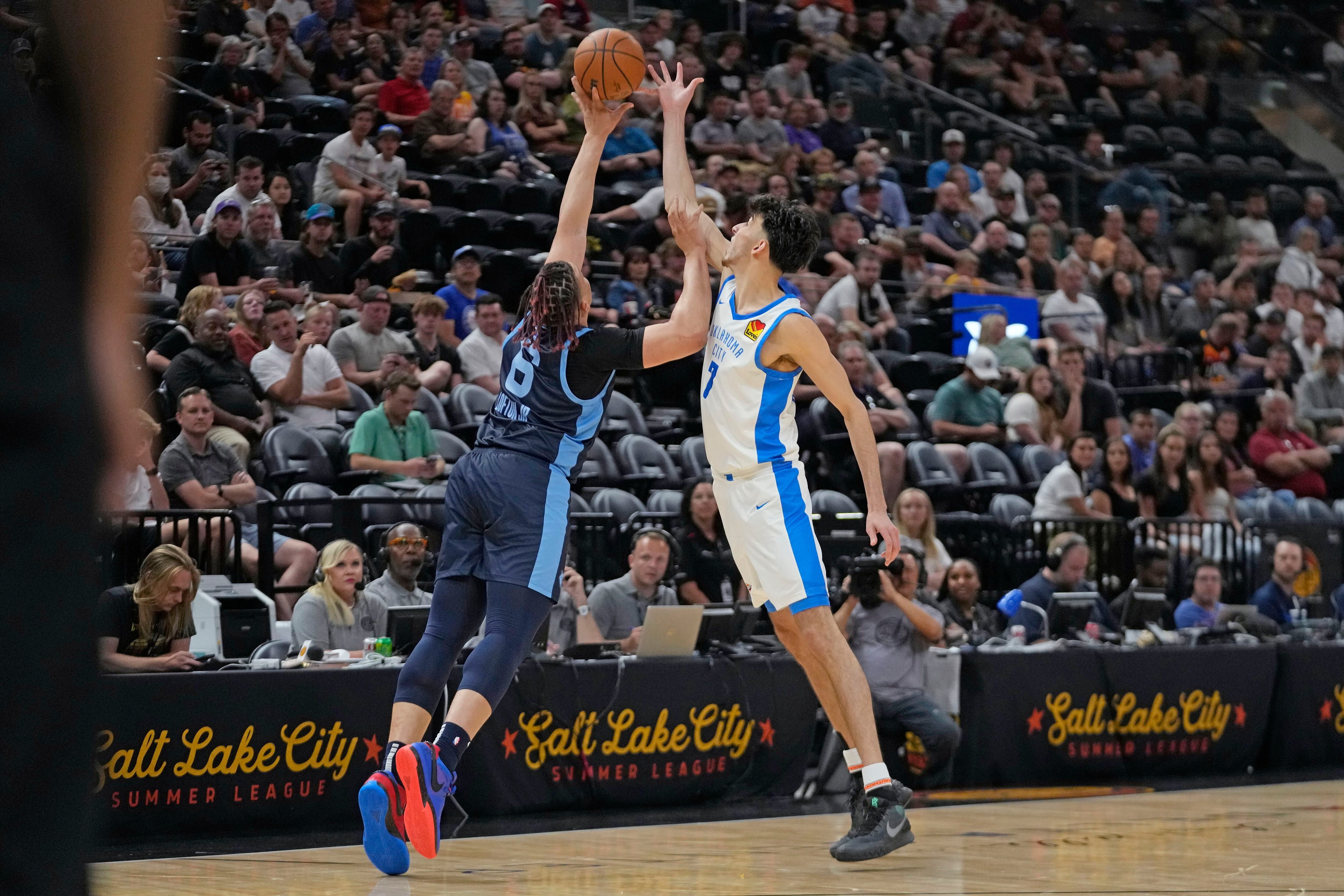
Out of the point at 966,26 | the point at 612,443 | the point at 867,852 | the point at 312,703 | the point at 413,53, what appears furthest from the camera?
the point at 966,26

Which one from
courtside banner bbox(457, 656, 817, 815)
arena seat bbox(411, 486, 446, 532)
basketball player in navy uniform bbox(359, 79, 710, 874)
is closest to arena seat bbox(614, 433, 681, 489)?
arena seat bbox(411, 486, 446, 532)

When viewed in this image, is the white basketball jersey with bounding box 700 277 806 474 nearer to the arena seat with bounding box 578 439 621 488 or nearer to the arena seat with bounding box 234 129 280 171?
the arena seat with bounding box 578 439 621 488

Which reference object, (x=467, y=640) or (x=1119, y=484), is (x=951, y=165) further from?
(x=467, y=640)

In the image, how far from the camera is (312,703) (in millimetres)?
6863

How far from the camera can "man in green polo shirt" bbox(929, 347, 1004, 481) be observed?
12.1 meters

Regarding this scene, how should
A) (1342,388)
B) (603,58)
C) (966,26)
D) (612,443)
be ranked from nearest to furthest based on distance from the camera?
(603,58)
(612,443)
(1342,388)
(966,26)

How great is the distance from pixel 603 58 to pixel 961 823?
11.4 ft

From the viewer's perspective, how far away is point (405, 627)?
7301 millimetres

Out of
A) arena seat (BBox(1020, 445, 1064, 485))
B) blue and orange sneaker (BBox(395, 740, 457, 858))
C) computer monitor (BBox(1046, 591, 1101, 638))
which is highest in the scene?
blue and orange sneaker (BBox(395, 740, 457, 858))

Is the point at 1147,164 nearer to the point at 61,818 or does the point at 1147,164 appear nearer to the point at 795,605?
the point at 795,605

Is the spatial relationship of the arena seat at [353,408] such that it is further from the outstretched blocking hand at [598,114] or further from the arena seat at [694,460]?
the outstretched blocking hand at [598,114]

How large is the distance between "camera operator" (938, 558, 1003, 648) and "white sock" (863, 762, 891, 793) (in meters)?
3.66

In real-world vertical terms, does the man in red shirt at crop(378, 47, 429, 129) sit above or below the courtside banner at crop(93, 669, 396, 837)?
above

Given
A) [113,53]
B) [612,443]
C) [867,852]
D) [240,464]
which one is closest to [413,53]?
[612,443]
